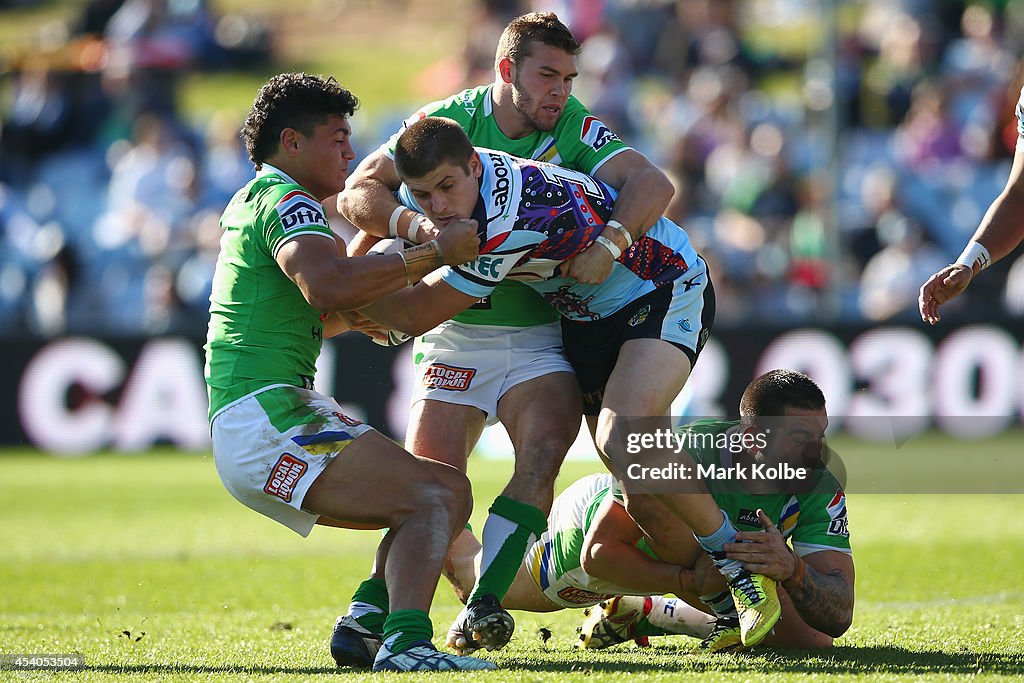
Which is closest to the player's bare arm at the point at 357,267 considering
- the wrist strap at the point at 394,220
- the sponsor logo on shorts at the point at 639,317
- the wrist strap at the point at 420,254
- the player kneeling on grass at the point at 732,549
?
the wrist strap at the point at 420,254

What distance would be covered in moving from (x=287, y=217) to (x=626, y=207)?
4.79 ft

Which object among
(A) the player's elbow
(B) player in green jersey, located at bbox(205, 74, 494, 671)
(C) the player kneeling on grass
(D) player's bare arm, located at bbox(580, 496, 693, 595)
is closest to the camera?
(B) player in green jersey, located at bbox(205, 74, 494, 671)

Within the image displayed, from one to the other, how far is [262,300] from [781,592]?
2.44 m

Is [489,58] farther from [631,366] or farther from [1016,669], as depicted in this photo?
[1016,669]

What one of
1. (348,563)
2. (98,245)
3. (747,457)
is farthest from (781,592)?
(98,245)

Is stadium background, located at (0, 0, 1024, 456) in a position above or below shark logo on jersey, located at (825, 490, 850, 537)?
above

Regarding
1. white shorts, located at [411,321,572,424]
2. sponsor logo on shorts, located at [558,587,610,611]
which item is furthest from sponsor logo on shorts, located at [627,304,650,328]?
sponsor logo on shorts, located at [558,587,610,611]

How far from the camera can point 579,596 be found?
6.02 metres

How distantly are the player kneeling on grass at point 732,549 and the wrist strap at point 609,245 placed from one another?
81cm

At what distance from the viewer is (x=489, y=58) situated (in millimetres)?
19469

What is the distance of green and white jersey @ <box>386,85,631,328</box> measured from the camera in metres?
6.25

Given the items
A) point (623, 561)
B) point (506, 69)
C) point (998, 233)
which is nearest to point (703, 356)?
point (998, 233)

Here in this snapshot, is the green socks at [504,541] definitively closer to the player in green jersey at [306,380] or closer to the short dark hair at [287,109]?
the player in green jersey at [306,380]

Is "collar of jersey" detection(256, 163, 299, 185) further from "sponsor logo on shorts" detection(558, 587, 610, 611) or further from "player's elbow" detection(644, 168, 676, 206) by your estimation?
"sponsor logo on shorts" detection(558, 587, 610, 611)
